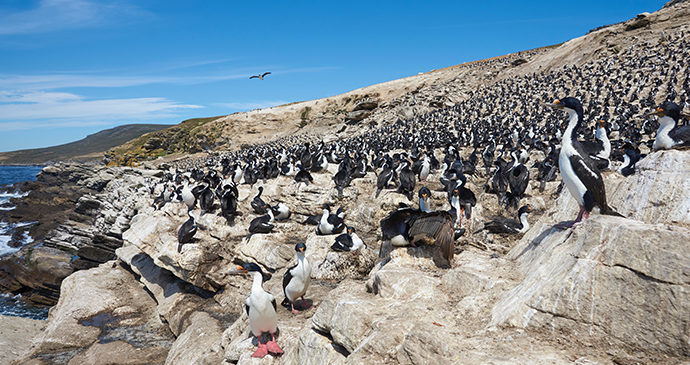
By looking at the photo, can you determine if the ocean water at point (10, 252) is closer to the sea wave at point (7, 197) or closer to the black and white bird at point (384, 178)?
the sea wave at point (7, 197)

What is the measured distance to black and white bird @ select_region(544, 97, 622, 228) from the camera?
16.4 ft

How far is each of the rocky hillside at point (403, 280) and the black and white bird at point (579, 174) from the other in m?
0.54

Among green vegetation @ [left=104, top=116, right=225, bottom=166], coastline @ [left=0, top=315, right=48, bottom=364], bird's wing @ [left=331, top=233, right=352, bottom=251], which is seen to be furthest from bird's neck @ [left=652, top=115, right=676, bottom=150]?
green vegetation @ [left=104, top=116, right=225, bottom=166]

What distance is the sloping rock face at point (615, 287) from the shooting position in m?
3.42

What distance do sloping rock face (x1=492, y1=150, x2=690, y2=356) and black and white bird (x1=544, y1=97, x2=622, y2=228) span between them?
0.57 m

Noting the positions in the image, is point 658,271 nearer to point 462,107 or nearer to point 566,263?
point 566,263

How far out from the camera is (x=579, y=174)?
203 inches

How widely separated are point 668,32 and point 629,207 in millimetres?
57381

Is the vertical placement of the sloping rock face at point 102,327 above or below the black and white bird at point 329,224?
below

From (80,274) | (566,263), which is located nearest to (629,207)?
(566,263)

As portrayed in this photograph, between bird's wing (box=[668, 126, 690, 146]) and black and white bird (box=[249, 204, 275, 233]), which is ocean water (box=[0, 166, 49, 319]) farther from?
bird's wing (box=[668, 126, 690, 146])

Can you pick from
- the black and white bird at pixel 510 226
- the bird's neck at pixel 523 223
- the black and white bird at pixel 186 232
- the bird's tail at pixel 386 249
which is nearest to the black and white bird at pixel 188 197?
the black and white bird at pixel 186 232

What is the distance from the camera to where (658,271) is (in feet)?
11.6

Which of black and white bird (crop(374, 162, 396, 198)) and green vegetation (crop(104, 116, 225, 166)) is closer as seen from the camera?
black and white bird (crop(374, 162, 396, 198))
